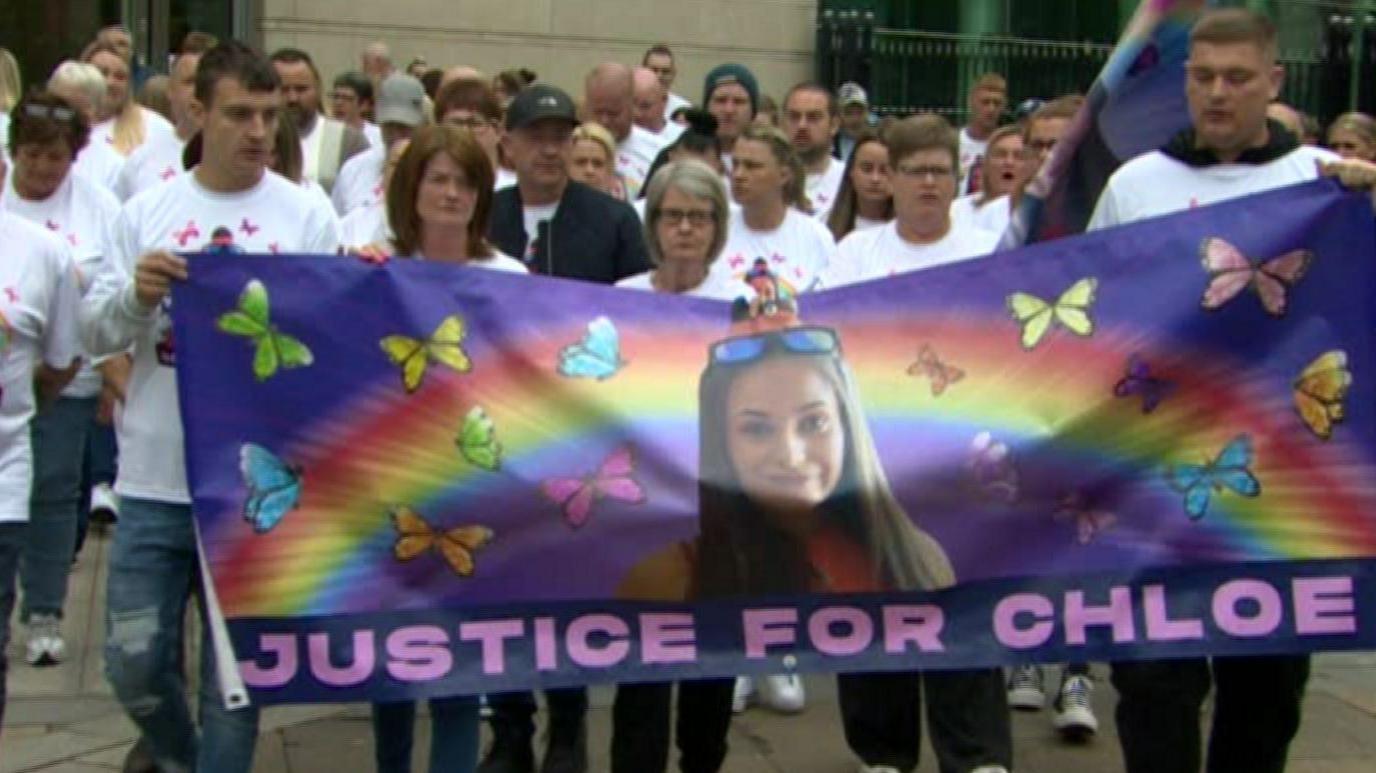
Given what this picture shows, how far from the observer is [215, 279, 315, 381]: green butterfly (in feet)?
17.4

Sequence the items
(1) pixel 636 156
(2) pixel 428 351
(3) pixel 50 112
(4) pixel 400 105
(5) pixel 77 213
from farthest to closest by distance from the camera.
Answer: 1. (1) pixel 636 156
2. (4) pixel 400 105
3. (5) pixel 77 213
4. (3) pixel 50 112
5. (2) pixel 428 351

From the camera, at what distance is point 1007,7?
21.8 m

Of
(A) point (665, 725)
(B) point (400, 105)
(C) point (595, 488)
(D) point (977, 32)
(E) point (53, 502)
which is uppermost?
(D) point (977, 32)

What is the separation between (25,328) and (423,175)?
1.07 metres

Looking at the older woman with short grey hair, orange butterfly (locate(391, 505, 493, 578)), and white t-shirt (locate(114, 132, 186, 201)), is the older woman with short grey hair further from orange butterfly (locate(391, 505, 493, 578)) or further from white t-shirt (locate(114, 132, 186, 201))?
white t-shirt (locate(114, 132, 186, 201))

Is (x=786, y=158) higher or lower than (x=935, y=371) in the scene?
higher

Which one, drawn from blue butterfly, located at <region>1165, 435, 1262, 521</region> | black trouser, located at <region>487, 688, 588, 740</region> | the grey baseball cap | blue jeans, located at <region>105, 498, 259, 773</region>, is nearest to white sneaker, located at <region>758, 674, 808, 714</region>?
black trouser, located at <region>487, 688, 588, 740</region>

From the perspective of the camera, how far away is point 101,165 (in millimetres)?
9617

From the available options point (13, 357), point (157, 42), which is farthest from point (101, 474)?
point (157, 42)

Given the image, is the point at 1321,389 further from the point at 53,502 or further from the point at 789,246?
the point at 53,502

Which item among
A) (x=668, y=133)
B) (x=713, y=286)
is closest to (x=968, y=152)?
(x=668, y=133)

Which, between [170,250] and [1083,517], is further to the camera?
[1083,517]

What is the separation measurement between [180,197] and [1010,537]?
217cm

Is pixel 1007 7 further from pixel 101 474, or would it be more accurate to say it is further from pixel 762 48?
pixel 101 474
